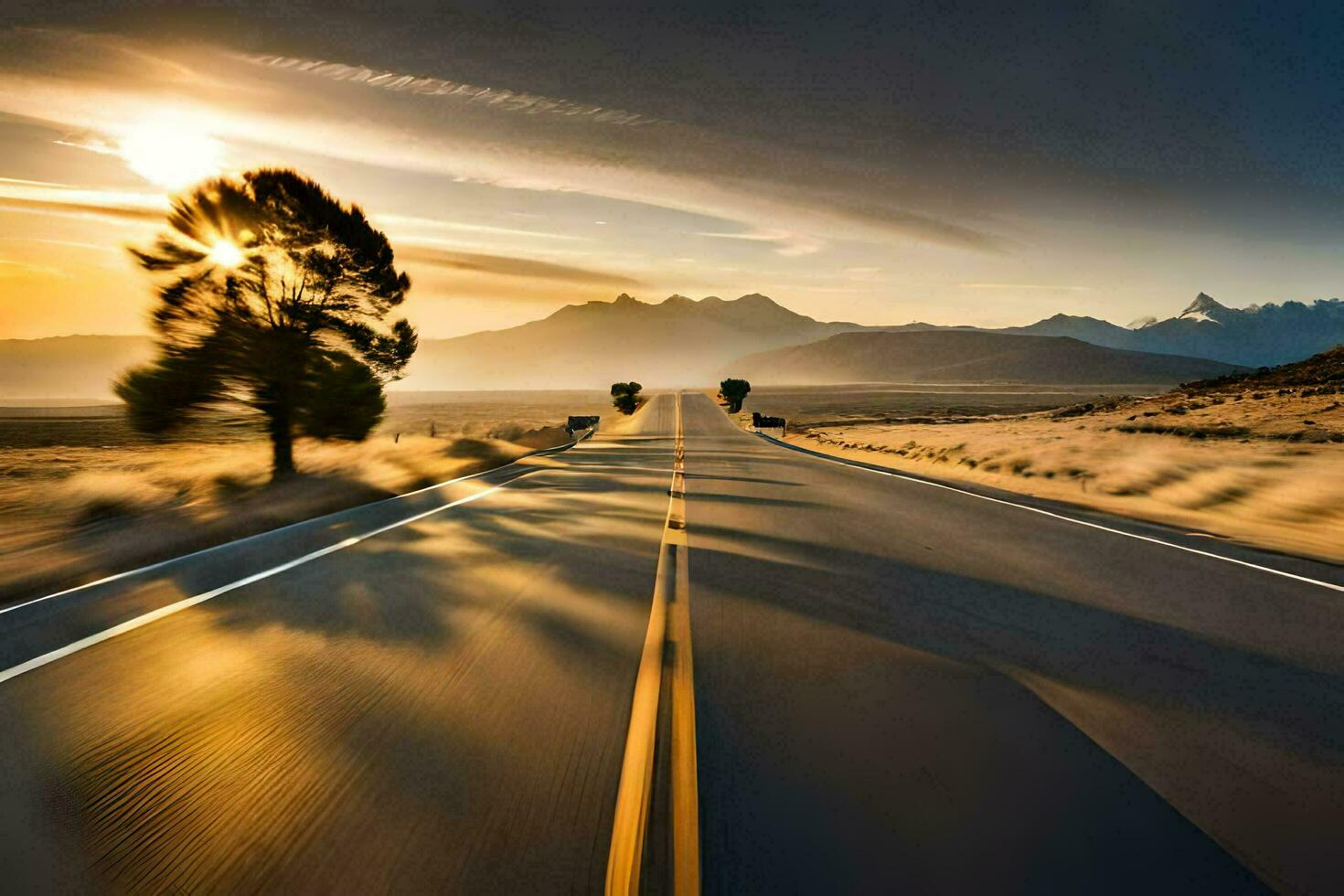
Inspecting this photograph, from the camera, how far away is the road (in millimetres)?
2217

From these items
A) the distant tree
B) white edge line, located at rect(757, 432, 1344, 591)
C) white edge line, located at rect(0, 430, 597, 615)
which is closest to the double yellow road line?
white edge line, located at rect(0, 430, 597, 615)

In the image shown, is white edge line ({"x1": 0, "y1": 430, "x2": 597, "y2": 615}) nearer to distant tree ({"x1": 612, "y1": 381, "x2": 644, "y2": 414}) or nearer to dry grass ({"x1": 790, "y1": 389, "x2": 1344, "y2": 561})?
dry grass ({"x1": 790, "y1": 389, "x2": 1344, "y2": 561})

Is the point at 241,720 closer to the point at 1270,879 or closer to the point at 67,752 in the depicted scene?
the point at 67,752

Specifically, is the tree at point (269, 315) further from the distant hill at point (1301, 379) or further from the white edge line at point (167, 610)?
the distant hill at point (1301, 379)

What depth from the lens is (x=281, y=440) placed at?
1636 centimetres

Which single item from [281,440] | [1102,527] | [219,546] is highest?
[281,440]

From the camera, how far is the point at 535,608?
17.0ft

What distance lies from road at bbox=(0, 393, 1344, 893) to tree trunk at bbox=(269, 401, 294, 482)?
1113 centimetres

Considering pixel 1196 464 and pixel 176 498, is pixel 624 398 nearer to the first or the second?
pixel 176 498

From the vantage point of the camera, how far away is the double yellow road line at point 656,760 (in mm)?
2145

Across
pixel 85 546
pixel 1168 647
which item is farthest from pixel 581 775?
pixel 85 546

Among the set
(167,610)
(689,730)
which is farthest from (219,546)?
(689,730)

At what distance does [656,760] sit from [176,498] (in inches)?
530

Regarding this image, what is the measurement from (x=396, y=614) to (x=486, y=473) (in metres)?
11.7
